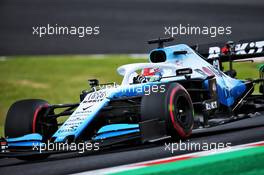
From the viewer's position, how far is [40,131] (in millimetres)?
6934

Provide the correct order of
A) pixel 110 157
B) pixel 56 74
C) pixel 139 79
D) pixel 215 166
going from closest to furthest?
1. pixel 215 166
2. pixel 110 157
3. pixel 139 79
4. pixel 56 74

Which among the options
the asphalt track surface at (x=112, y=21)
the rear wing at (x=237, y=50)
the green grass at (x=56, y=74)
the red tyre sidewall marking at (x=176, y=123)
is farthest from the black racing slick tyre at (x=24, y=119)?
the asphalt track surface at (x=112, y=21)

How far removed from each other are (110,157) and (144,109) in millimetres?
604

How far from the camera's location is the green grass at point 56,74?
1170 cm

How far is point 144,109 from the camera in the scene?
607cm

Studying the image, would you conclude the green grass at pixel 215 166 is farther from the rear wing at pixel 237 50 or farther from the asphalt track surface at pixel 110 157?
the rear wing at pixel 237 50

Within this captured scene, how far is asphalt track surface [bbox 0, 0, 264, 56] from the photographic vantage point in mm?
12914

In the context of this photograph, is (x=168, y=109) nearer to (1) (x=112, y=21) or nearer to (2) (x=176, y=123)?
(2) (x=176, y=123)

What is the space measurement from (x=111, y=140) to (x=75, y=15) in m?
7.36

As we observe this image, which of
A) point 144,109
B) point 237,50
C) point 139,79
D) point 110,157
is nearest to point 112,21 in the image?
point 237,50

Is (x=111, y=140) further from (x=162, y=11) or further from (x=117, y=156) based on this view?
(x=162, y=11)

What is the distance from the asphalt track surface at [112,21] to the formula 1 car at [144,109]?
4.62 meters

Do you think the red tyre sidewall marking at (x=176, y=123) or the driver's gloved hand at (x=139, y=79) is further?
the driver's gloved hand at (x=139, y=79)

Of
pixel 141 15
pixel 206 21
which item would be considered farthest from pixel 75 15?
pixel 206 21
